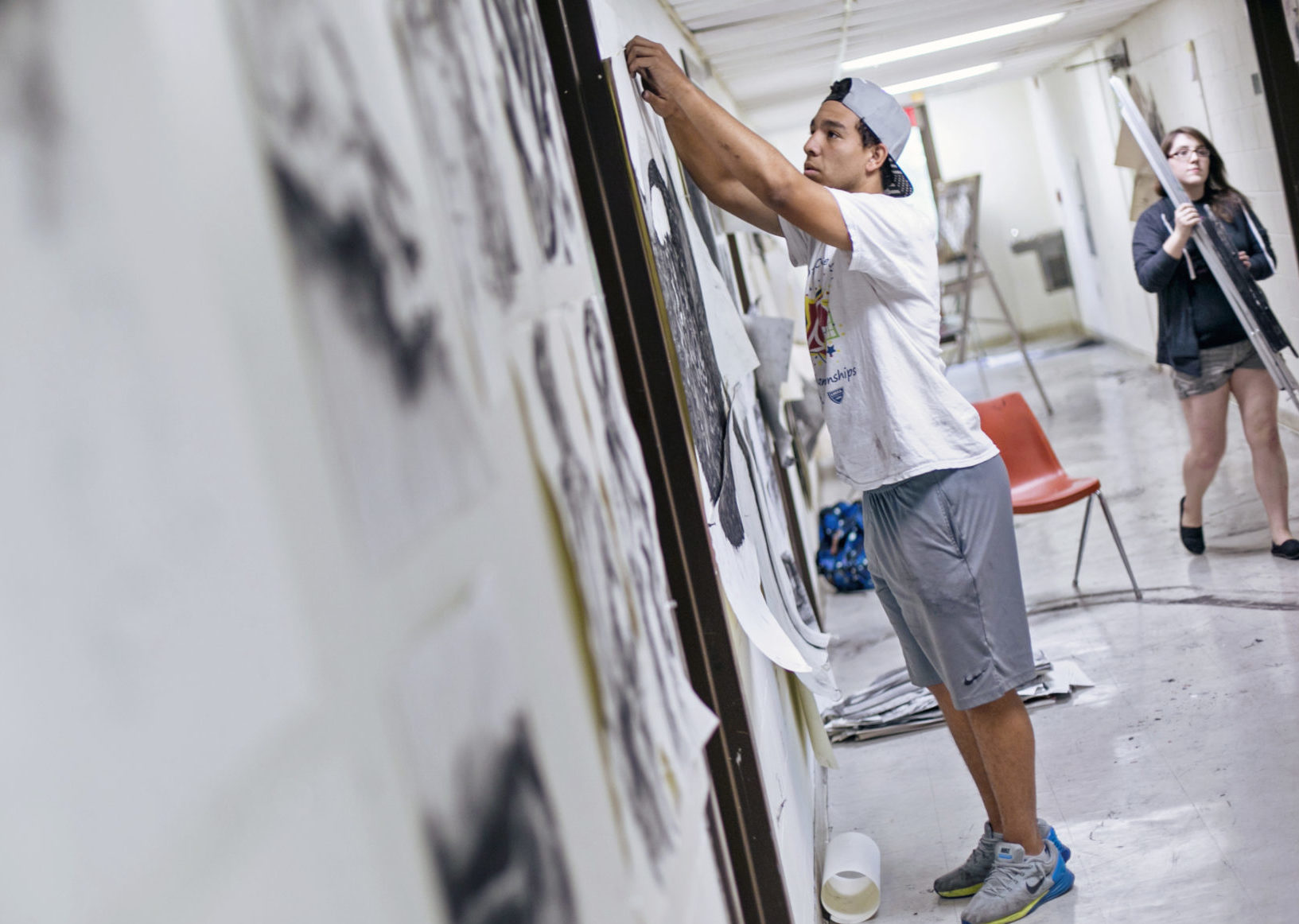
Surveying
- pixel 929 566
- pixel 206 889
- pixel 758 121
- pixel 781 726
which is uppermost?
pixel 758 121

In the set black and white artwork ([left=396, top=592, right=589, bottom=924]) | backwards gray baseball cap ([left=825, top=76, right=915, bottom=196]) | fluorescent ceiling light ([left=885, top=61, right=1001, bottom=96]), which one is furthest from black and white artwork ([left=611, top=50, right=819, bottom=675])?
fluorescent ceiling light ([left=885, top=61, right=1001, bottom=96])

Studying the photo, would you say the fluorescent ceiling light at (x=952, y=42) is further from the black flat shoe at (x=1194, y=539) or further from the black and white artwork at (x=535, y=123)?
the black and white artwork at (x=535, y=123)

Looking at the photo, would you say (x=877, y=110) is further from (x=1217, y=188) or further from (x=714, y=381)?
(x=1217, y=188)

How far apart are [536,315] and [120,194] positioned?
1.99 ft

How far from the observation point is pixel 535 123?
121 cm

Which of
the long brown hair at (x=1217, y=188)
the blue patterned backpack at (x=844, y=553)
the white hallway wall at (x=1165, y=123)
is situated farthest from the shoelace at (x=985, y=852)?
the long brown hair at (x=1217, y=188)

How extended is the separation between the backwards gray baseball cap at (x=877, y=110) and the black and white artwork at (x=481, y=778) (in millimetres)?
1834

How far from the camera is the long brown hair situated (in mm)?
4340

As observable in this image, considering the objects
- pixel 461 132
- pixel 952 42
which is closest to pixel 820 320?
pixel 461 132

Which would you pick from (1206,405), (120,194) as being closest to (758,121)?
(1206,405)

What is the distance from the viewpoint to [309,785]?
49cm

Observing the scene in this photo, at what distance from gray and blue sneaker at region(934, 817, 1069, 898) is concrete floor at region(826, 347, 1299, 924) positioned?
0.04 metres

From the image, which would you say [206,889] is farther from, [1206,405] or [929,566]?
[1206,405]

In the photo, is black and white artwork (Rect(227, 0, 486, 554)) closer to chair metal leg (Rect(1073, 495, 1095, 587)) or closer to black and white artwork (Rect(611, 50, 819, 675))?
black and white artwork (Rect(611, 50, 819, 675))
